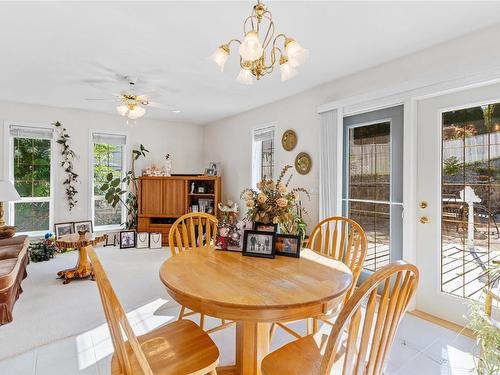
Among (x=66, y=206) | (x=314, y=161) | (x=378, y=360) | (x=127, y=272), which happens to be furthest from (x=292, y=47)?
(x=66, y=206)

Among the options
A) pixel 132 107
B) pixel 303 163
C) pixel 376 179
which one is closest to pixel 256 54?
pixel 376 179

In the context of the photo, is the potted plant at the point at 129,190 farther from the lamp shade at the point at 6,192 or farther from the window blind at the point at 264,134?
the window blind at the point at 264,134

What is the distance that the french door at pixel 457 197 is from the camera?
231 cm

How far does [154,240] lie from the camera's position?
5.18m

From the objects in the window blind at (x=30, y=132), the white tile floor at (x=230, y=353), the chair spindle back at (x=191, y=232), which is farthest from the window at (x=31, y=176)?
the chair spindle back at (x=191, y=232)

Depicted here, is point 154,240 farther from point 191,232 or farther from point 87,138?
point 191,232

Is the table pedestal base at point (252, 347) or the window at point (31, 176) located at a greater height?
the window at point (31, 176)

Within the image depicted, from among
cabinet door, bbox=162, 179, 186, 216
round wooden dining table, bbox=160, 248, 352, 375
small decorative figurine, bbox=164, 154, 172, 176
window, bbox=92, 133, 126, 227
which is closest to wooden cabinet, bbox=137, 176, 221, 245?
cabinet door, bbox=162, 179, 186, 216

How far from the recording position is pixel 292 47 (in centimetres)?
163

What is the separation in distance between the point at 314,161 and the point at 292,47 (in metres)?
2.28

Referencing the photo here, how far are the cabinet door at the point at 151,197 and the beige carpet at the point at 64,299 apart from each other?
43.6 inches

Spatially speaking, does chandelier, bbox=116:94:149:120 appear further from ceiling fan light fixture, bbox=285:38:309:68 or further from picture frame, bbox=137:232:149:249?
picture frame, bbox=137:232:149:249

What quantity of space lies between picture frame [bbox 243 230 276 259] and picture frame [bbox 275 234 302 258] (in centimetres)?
7

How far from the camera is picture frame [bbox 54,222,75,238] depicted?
4.87 metres
